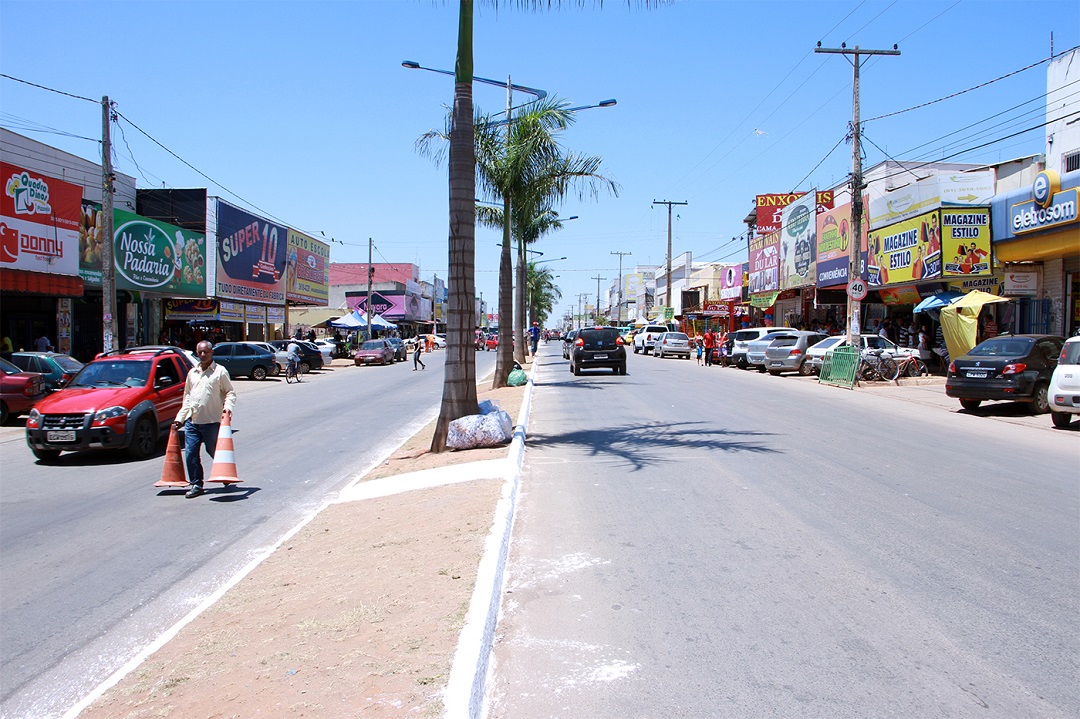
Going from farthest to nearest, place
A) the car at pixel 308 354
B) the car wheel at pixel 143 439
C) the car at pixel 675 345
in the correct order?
1. the car at pixel 675 345
2. the car at pixel 308 354
3. the car wheel at pixel 143 439

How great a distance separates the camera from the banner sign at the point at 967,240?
2520cm

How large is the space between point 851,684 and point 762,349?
3085 centimetres

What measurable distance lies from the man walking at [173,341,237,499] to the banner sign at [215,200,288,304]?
32405mm

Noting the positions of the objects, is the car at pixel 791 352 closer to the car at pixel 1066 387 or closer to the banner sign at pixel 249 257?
the car at pixel 1066 387

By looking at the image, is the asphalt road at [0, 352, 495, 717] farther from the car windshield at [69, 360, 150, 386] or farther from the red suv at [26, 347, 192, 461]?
the car windshield at [69, 360, 150, 386]

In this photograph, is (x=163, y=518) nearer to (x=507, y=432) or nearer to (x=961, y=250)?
(x=507, y=432)

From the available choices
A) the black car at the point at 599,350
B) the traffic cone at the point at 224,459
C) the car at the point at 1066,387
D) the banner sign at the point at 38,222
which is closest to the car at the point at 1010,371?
the car at the point at 1066,387

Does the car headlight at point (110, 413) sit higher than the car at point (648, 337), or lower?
lower

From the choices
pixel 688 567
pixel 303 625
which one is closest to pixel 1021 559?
pixel 688 567

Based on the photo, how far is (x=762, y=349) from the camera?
33.9m

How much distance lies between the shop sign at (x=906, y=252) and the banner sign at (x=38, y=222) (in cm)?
2787

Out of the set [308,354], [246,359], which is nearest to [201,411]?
[246,359]

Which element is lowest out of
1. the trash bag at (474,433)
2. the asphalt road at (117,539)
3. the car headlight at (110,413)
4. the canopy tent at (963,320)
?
the asphalt road at (117,539)

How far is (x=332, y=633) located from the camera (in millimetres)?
4918
